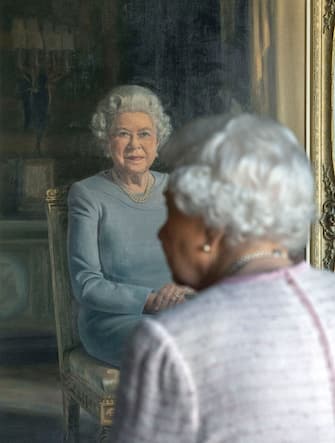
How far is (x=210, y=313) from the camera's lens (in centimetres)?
164

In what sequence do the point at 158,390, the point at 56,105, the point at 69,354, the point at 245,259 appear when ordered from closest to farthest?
1. the point at 158,390
2. the point at 245,259
3. the point at 56,105
4. the point at 69,354

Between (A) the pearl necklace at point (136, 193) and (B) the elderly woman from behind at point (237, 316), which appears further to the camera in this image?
(A) the pearl necklace at point (136, 193)

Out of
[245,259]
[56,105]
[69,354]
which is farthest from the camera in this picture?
[69,354]

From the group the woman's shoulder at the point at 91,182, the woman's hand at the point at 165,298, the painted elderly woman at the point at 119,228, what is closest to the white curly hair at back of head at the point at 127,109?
the painted elderly woman at the point at 119,228

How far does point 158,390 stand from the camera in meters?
1.60

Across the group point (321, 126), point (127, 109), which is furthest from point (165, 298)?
point (321, 126)

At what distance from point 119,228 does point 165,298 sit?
18.3 inches

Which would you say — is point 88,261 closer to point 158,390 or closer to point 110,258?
point 110,258

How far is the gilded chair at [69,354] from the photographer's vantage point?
4.41m

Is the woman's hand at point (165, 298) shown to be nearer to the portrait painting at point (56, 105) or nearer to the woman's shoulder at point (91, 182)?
the portrait painting at point (56, 105)

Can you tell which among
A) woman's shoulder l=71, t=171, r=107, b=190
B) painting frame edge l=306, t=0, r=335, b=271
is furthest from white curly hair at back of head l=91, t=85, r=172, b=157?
painting frame edge l=306, t=0, r=335, b=271

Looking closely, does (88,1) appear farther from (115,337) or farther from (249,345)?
(249,345)

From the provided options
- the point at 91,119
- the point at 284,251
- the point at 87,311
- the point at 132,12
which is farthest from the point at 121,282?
the point at 284,251

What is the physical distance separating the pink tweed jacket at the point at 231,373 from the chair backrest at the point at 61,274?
2796 millimetres
